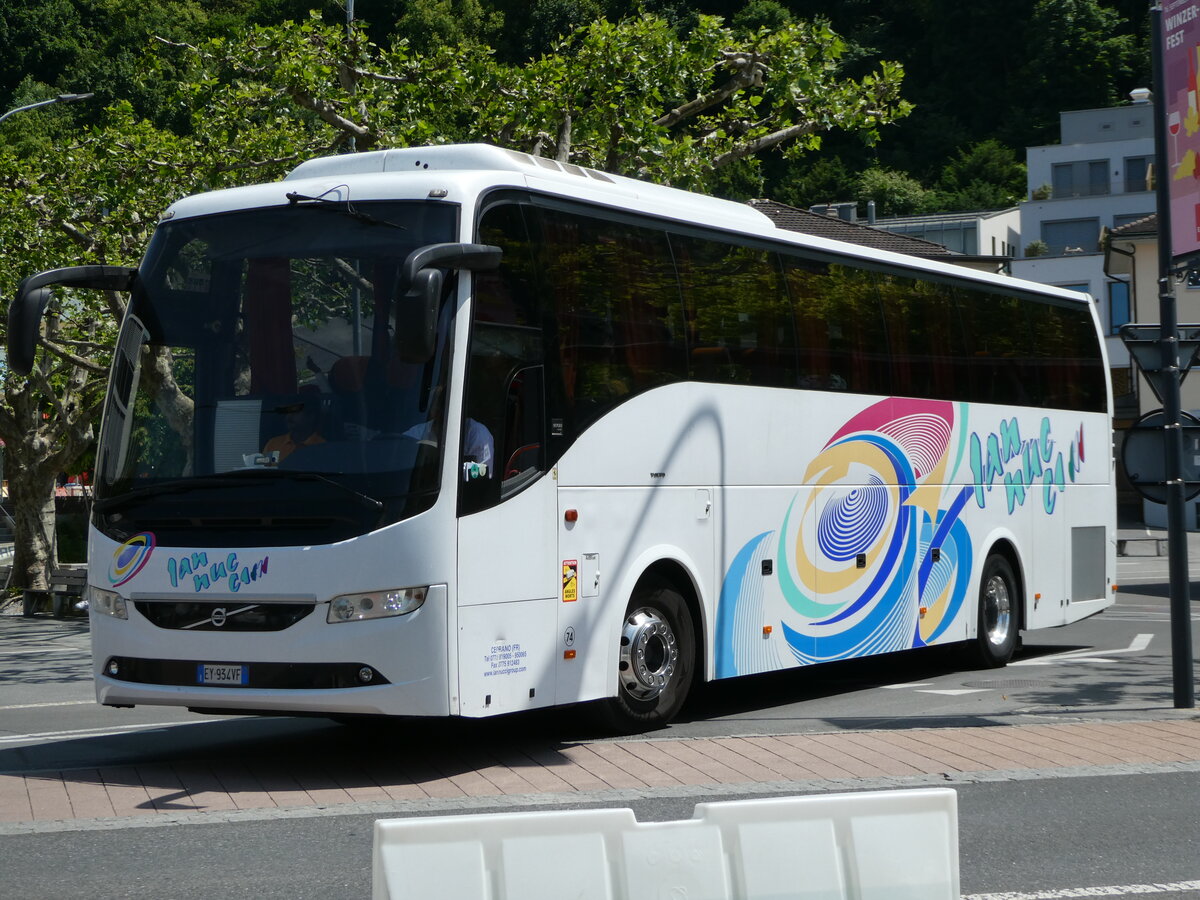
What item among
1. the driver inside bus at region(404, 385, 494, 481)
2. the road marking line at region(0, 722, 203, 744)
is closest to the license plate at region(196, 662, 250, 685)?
the driver inside bus at region(404, 385, 494, 481)

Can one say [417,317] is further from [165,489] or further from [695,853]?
[695,853]

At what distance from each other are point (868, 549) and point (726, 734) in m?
2.88

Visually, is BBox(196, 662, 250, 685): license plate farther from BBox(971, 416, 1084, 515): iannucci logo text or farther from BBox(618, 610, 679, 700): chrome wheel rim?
BBox(971, 416, 1084, 515): iannucci logo text

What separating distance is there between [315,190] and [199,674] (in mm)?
2926

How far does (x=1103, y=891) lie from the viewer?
243 inches

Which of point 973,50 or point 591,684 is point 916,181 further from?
point 591,684

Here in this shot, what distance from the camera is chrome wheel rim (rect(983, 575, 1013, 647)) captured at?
15.0 m

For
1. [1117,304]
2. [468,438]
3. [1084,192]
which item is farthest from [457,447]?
[1084,192]

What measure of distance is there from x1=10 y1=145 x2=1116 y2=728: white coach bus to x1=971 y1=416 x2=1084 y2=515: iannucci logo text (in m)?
2.73

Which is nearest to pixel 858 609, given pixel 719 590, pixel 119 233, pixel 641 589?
pixel 719 590

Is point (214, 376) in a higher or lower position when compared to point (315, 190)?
lower

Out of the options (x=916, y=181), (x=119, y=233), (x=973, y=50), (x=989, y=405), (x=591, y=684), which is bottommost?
(x=591, y=684)

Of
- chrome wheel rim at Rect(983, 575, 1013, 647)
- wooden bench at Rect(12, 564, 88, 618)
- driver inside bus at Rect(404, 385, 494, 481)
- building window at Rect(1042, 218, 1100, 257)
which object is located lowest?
wooden bench at Rect(12, 564, 88, 618)

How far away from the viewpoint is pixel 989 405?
14.9 metres
